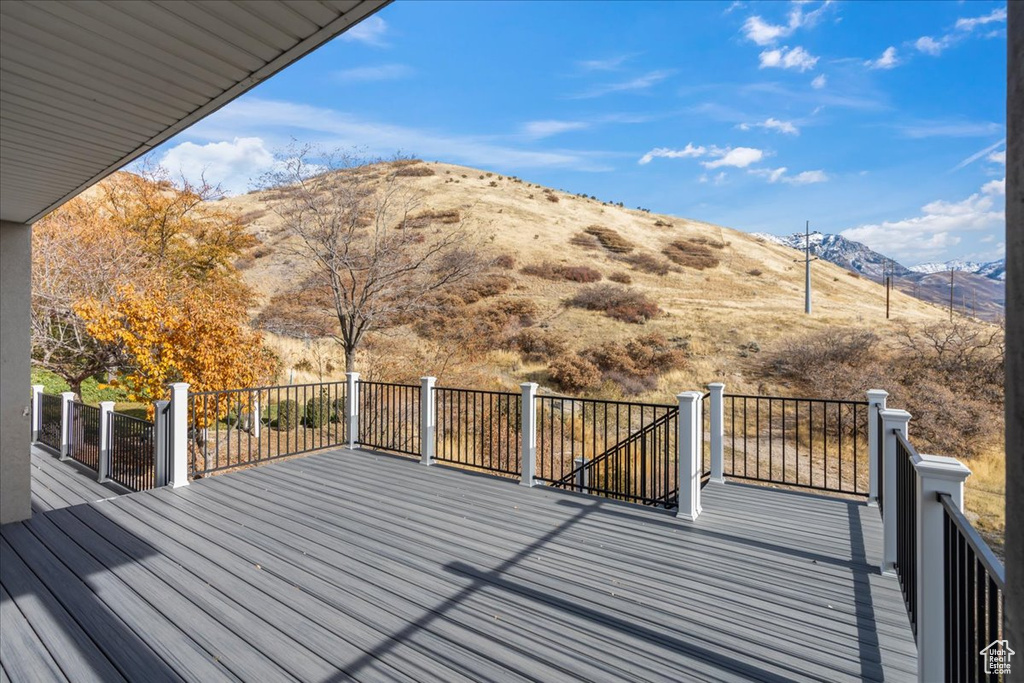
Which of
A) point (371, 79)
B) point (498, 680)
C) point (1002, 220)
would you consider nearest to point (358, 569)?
point (498, 680)

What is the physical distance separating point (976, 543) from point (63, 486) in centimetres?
895

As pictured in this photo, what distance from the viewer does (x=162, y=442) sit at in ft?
18.0

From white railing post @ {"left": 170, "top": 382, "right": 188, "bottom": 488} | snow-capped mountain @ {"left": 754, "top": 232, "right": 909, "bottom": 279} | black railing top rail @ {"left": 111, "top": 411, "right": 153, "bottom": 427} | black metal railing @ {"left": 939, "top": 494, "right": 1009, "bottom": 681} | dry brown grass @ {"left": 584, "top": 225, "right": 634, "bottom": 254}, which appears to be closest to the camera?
black metal railing @ {"left": 939, "top": 494, "right": 1009, "bottom": 681}

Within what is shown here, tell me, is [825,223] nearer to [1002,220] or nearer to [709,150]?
[709,150]

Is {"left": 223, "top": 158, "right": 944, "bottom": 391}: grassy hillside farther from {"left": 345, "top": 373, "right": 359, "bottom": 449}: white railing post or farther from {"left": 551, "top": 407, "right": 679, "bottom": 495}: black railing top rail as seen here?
{"left": 551, "top": 407, "right": 679, "bottom": 495}: black railing top rail

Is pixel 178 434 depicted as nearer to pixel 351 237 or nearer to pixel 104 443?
pixel 104 443

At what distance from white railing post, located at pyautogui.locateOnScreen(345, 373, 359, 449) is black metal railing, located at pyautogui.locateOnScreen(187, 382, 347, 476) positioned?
0.22 m

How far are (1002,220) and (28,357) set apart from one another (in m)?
6.41

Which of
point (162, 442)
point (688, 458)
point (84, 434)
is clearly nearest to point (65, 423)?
point (84, 434)

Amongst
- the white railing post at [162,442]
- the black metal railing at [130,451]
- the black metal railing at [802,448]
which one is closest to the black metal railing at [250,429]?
the white railing post at [162,442]

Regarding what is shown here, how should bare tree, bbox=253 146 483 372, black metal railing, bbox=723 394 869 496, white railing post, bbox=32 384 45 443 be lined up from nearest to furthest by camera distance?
white railing post, bbox=32 384 45 443, black metal railing, bbox=723 394 869 496, bare tree, bbox=253 146 483 372

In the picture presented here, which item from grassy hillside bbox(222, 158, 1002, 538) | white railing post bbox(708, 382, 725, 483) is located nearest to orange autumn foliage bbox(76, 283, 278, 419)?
grassy hillside bbox(222, 158, 1002, 538)

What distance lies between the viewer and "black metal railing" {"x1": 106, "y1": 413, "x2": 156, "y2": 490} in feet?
20.6

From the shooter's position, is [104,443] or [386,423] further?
[386,423]
